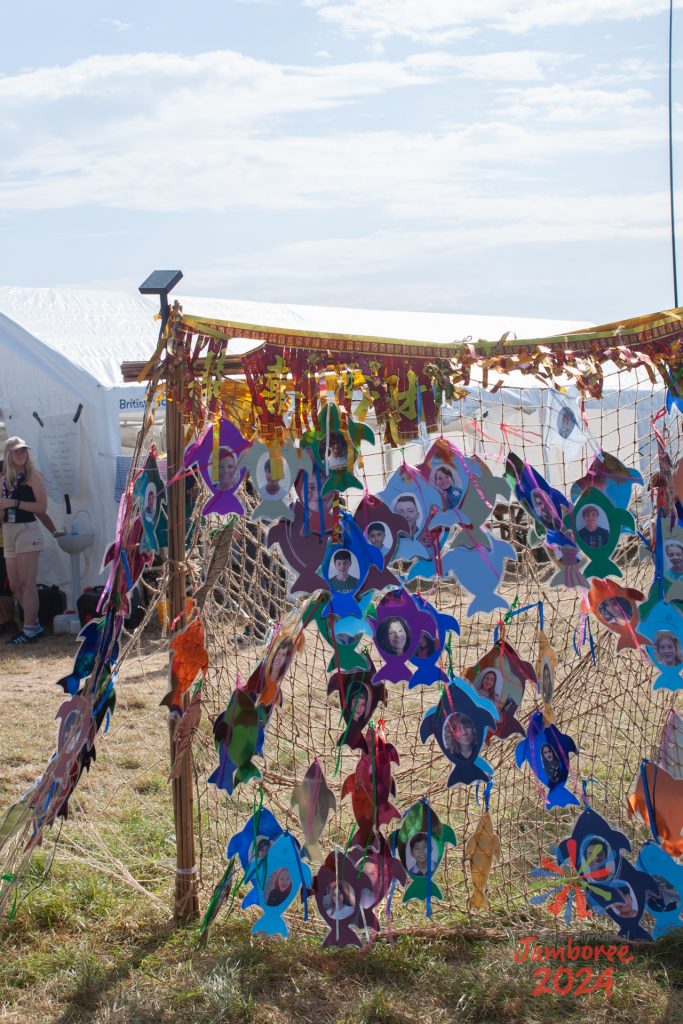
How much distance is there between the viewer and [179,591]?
2.68m

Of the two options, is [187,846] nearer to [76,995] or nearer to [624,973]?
[76,995]

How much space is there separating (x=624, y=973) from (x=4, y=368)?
6.80m

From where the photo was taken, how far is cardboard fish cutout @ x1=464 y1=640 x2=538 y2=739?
2449 millimetres

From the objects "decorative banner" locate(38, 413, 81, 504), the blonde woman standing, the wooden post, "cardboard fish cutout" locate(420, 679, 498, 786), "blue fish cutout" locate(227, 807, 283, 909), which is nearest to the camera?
"cardboard fish cutout" locate(420, 679, 498, 786)

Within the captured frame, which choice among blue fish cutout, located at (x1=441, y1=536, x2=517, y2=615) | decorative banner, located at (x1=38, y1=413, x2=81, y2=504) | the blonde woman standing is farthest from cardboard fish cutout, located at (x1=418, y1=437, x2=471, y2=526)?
decorative banner, located at (x1=38, y1=413, x2=81, y2=504)

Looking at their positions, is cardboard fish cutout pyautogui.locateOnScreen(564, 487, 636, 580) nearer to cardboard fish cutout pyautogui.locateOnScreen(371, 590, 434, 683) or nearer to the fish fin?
cardboard fish cutout pyautogui.locateOnScreen(371, 590, 434, 683)

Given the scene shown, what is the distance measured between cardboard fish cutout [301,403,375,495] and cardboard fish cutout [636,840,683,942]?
3.75ft

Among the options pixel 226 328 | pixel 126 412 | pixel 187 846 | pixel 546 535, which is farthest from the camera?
pixel 126 412

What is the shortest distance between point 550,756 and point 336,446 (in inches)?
36.1

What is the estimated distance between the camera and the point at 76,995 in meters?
2.44

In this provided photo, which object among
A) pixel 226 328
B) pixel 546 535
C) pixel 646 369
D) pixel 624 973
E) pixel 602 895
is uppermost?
pixel 226 328

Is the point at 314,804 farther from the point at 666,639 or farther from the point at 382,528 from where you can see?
the point at 666,639

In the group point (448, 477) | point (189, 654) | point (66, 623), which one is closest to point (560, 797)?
point (448, 477)

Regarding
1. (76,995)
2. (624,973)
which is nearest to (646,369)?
(624,973)
